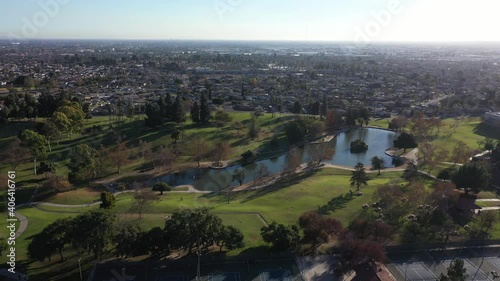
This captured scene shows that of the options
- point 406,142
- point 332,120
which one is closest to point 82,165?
point 332,120

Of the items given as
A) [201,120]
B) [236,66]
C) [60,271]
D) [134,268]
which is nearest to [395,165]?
[201,120]

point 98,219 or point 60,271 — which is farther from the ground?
point 98,219

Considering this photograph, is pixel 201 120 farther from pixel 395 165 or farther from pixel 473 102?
pixel 473 102

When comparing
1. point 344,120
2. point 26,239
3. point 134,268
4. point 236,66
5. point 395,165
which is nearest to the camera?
point 134,268

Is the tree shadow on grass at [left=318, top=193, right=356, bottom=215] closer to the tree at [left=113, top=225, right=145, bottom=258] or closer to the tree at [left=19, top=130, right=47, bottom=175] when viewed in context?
the tree at [left=113, top=225, right=145, bottom=258]

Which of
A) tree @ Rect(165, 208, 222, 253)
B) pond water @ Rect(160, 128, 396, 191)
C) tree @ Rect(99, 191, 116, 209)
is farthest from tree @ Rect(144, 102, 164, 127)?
tree @ Rect(165, 208, 222, 253)

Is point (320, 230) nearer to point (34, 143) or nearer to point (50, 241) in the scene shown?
point (50, 241)
